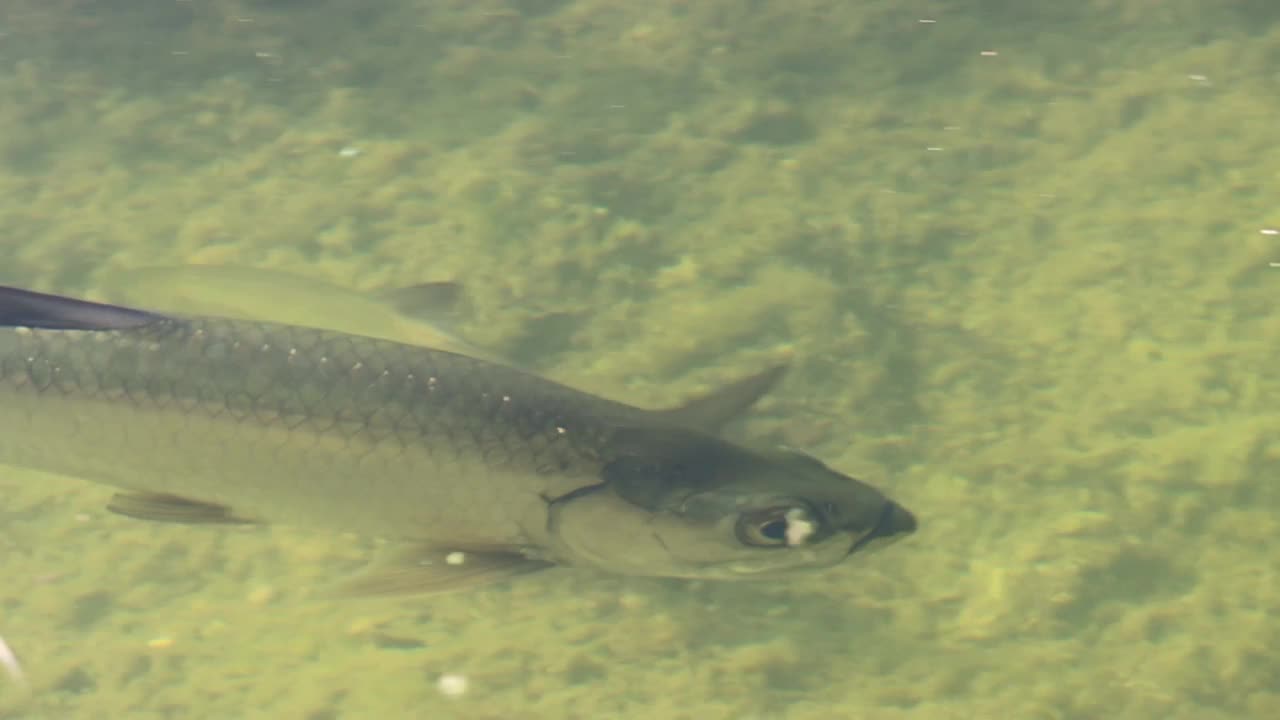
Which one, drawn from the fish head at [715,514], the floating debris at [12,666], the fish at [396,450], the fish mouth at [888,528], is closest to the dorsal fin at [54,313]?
the fish at [396,450]

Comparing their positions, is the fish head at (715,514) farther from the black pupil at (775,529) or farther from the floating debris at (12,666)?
the floating debris at (12,666)

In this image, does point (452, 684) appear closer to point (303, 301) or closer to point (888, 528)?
point (888, 528)

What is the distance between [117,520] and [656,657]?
137 centimetres

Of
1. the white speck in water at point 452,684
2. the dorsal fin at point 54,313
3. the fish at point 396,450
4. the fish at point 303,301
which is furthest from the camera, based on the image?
the fish at point 303,301

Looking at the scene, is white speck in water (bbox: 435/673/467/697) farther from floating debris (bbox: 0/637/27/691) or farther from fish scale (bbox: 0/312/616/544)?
floating debris (bbox: 0/637/27/691)

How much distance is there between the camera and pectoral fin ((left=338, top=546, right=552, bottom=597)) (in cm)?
226

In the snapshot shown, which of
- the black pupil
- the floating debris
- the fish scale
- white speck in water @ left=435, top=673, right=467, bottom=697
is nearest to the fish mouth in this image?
the black pupil

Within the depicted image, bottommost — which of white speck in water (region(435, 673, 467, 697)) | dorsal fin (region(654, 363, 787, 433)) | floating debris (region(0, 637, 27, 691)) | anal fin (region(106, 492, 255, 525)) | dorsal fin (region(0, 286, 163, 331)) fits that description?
white speck in water (region(435, 673, 467, 697))

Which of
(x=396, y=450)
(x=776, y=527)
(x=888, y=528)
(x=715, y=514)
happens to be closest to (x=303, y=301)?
(x=396, y=450)

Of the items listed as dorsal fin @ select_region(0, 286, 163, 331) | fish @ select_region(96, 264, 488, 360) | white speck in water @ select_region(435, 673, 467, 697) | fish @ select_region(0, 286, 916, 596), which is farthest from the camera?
fish @ select_region(96, 264, 488, 360)

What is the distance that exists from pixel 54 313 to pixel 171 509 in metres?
0.50

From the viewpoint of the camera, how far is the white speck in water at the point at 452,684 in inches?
92.6

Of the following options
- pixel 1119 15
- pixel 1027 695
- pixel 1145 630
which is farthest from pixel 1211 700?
→ pixel 1119 15

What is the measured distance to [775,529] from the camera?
6.92ft
